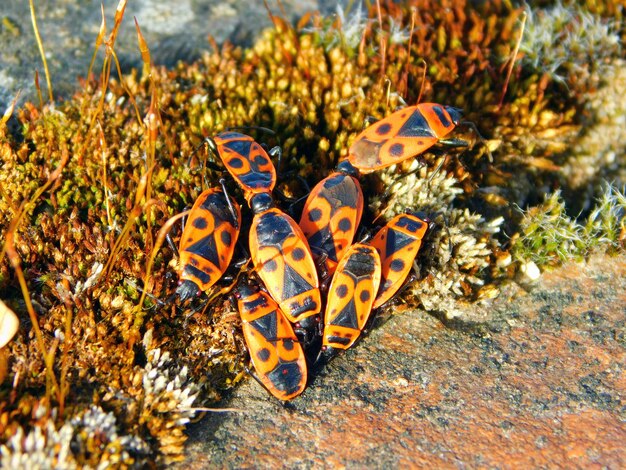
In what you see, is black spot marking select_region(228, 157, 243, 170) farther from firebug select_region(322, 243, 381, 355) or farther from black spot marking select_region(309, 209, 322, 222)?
firebug select_region(322, 243, 381, 355)

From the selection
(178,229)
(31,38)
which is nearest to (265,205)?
(178,229)

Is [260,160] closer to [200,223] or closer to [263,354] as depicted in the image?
[200,223]

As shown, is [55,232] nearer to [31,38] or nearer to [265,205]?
[265,205]

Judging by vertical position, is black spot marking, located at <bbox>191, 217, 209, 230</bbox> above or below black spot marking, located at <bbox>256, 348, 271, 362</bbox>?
above

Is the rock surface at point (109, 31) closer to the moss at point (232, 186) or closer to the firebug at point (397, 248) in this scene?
the moss at point (232, 186)

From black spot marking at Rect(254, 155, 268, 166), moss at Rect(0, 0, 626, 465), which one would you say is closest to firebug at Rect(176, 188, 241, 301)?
moss at Rect(0, 0, 626, 465)

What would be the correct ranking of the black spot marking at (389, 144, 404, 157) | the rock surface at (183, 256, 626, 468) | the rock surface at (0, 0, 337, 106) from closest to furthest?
1. the rock surface at (183, 256, 626, 468)
2. the black spot marking at (389, 144, 404, 157)
3. the rock surface at (0, 0, 337, 106)

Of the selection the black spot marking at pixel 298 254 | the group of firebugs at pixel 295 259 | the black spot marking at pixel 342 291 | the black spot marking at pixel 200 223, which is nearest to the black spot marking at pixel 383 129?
the group of firebugs at pixel 295 259
